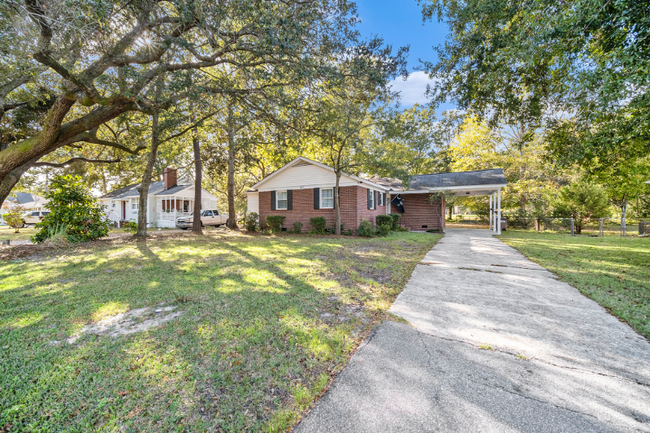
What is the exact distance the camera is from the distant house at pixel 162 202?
73.5ft

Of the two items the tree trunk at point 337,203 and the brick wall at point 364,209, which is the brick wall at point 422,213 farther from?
the tree trunk at point 337,203

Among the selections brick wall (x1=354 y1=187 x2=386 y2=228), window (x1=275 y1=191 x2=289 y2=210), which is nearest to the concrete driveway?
brick wall (x1=354 y1=187 x2=386 y2=228)

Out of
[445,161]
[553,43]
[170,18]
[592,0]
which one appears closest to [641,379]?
[592,0]

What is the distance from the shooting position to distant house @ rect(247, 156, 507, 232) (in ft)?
46.0

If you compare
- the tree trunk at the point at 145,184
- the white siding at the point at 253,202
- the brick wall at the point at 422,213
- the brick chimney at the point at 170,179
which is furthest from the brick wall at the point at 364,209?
the brick chimney at the point at 170,179

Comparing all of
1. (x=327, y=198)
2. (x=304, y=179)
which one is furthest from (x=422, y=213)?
(x=304, y=179)

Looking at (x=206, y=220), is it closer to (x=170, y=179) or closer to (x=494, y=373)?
(x=170, y=179)

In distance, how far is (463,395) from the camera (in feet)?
6.33

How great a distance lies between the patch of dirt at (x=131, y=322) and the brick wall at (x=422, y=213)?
646 inches

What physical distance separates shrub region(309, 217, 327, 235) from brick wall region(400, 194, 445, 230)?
7397 millimetres

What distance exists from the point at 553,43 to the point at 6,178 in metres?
13.7

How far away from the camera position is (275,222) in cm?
1512

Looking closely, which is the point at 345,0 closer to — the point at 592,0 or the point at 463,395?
the point at 592,0

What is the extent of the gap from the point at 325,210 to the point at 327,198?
0.67 metres
